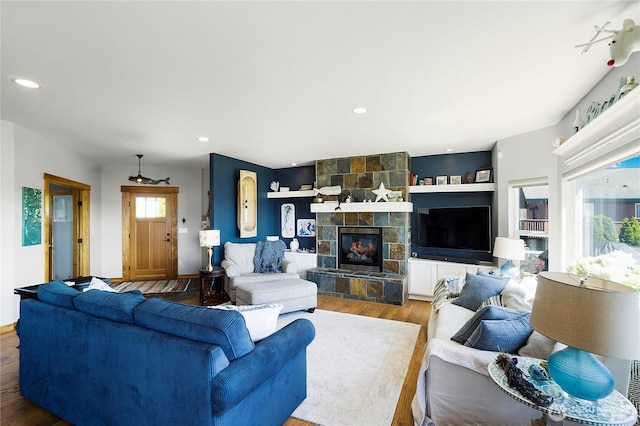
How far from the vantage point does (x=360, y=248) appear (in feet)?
17.4

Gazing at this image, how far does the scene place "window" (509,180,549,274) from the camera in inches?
141

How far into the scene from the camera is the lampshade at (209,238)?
14.5ft

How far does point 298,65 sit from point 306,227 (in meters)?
4.32

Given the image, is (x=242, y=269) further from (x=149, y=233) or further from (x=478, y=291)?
(x=478, y=291)

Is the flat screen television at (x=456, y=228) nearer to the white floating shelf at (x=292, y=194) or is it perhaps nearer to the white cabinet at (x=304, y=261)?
the white cabinet at (x=304, y=261)

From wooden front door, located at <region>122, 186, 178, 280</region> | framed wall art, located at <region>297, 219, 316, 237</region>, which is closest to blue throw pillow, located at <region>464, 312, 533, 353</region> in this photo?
framed wall art, located at <region>297, 219, 316, 237</region>

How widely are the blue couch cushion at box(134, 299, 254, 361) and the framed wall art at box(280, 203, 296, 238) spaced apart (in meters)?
4.63

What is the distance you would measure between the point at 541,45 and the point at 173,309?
9.06 ft

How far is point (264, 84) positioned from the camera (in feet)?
7.77

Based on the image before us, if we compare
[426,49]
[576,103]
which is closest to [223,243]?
[426,49]

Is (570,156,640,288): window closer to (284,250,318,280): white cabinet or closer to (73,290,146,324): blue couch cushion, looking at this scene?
(73,290,146,324): blue couch cushion

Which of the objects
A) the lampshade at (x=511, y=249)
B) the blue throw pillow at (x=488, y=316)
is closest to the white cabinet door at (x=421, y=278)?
the lampshade at (x=511, y=249)

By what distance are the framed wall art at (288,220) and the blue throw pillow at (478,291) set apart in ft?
12.7

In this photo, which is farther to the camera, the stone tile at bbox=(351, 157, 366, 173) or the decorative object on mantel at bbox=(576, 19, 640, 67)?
the stone tile at bbox=(351, 157, 366, 173)
